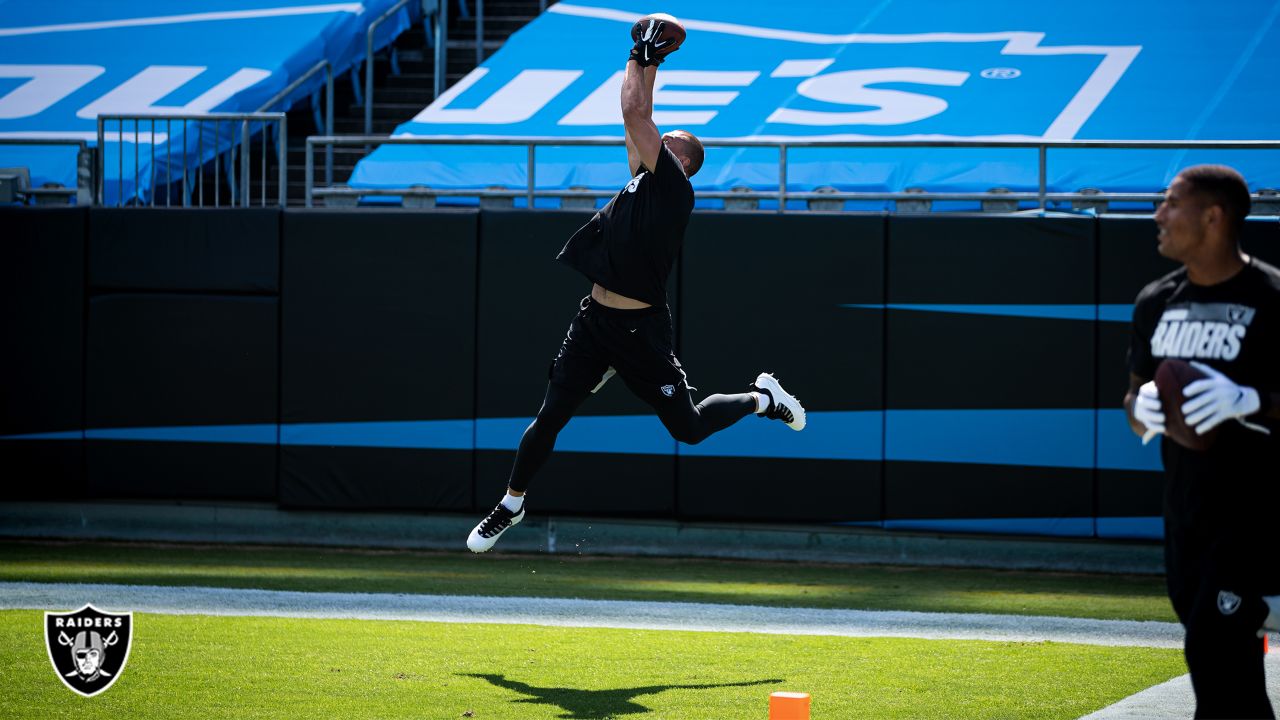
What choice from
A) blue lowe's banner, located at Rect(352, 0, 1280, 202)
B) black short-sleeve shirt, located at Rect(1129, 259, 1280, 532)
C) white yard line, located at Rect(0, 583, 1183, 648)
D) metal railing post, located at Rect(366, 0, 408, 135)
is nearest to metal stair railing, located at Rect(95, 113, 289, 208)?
blue lowe's banner, located at Rect(352, 0, 1280, 202)

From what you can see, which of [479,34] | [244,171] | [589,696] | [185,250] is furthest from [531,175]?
[479,34]

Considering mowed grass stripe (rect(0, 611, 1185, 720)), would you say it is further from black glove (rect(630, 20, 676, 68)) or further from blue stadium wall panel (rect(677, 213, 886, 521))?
blue stadium wall panel (rect(677, 213, 886, 521))

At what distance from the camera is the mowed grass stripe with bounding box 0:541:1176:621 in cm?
1016

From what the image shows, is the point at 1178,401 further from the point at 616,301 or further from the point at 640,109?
the point at 616,301

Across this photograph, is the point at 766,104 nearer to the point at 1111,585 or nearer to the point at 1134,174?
the point at 1134,174

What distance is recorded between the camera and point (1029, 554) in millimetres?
11844

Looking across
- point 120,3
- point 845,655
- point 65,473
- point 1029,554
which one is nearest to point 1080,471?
point 1029,554

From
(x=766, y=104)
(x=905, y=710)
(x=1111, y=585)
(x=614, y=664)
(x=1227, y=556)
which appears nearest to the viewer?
(x=1227, y=556)

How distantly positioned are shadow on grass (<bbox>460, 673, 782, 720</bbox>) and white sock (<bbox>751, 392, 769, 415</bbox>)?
1400mm

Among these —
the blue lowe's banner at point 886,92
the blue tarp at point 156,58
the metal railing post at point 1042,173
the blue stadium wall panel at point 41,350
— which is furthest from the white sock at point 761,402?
the blue tarp at point 156,58

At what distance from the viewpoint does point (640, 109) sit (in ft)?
20.4

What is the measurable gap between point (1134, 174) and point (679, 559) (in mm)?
5203

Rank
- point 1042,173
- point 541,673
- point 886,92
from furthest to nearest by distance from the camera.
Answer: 1. point 886,92
2. point 1042,173
3. point 541,673

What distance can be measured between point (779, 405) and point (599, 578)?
389cm
